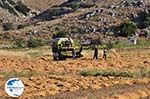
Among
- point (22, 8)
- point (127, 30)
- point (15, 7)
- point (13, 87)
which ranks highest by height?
point (15, 7)

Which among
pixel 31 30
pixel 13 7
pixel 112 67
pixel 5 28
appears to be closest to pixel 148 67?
pixel 112 67

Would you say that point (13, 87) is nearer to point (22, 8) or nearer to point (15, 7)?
point (15, 7)

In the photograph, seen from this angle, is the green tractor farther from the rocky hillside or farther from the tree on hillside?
the rocky hillside

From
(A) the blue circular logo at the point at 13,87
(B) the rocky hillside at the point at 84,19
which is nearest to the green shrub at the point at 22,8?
(B) the rocky hillside at the point at 84,19

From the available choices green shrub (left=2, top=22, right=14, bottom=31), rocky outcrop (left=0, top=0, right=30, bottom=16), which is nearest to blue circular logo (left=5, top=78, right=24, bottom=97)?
green shrub (left=2, top=22, right=14, bottom=31)

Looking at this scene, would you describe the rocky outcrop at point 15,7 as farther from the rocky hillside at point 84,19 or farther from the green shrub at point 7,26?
the green shrub at point 7,26

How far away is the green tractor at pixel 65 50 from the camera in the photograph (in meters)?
43.6

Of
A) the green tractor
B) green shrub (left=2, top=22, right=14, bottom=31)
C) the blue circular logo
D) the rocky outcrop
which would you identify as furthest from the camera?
the rocky outcrop

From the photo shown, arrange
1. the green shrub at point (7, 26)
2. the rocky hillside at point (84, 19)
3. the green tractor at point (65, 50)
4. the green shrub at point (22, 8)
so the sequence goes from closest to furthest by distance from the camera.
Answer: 1. the green tractor at point (65, 50)
2. the rocky hillside at point (84, 19)
3. the green shrub at point (7, 26)
4. the green shrub at point (22, 8)

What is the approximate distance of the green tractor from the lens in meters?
43.6

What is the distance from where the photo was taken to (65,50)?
4444 cm

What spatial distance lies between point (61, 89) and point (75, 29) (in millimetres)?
65227

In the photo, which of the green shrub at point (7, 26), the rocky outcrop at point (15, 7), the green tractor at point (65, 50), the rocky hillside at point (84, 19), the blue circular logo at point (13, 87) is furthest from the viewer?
the rocky outcrop at point (15, 7)

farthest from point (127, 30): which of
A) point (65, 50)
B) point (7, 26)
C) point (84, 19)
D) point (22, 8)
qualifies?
point (22, 8)
